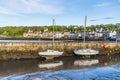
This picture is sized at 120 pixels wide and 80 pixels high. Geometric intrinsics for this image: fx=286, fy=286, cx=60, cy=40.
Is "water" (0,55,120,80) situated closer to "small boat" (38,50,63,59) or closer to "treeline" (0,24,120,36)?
"small boat" (38,50,63,59)

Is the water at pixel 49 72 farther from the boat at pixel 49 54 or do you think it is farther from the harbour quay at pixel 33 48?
the harbour quay at pixel 33 48

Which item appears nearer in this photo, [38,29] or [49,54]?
[49,54]

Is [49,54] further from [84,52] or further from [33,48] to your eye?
[84,52]

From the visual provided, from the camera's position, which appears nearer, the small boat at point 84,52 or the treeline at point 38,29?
the small boat at point 84,52

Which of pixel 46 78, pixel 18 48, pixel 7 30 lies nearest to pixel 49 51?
pixel 18 48

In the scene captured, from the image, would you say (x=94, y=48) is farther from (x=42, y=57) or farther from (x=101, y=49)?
(x=42, y=57)

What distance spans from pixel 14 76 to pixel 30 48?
1604cm

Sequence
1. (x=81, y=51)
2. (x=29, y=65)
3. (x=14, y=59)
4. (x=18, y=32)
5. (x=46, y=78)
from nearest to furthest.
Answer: (x=46, y=78), (x=29, y=65), (x=14, y=59), (x=81, y=51), (x=18, y=32)

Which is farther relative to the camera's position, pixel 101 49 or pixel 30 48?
pixel 101 49

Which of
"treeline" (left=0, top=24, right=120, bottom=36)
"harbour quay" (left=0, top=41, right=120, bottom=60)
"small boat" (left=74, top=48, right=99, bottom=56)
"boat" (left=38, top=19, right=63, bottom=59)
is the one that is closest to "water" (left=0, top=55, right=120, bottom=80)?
"boat" (left=38, top=19, right=63, bottom=59)

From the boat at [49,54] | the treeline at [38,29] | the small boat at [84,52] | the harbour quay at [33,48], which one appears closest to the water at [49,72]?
the boat at [49,54]

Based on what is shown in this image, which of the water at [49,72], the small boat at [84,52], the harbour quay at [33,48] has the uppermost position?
the harbour quay at [33,48]

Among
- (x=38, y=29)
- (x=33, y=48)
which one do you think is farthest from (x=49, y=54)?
(x=38, y=29)

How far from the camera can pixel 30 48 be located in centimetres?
4441
